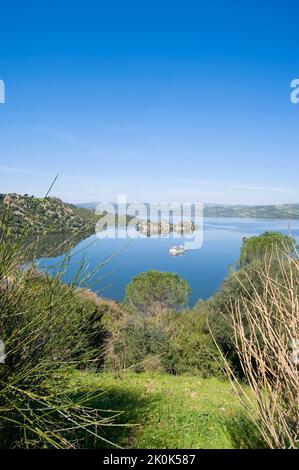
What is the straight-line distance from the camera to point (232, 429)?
6004 mm

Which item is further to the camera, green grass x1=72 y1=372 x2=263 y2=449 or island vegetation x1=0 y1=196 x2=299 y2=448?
green grass x1=72 y1=372 x2=263 y2=449

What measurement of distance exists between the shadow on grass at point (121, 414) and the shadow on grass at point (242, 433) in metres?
1.62

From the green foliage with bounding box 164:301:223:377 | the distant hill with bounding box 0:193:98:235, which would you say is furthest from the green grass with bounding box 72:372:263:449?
the green foliage with bounding box 164:301:223:377

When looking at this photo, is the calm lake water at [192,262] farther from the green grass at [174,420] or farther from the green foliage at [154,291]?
the green grass at [174,420]

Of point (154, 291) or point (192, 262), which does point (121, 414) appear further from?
point (192, 262)

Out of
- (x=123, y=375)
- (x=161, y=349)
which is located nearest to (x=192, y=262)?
(x=161, y=349)

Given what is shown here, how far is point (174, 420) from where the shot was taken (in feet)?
21.3

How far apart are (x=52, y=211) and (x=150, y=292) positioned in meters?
25.9

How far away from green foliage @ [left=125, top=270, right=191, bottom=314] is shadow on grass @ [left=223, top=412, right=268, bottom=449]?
21.4m

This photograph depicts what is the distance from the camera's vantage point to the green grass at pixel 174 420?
5.49m

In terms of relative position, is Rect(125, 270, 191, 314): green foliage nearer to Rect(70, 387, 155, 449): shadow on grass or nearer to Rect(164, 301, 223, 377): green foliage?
Rect(164, 301, 223, 377): green foliage

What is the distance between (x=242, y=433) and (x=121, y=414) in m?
2.31

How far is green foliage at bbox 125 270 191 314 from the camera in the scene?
28.2 m
